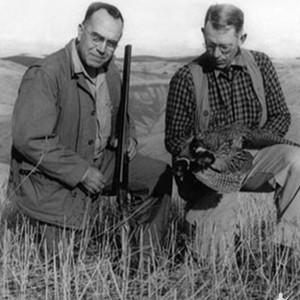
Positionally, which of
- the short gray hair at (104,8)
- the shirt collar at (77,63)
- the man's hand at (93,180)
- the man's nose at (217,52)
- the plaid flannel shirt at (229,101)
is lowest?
the man's hand at (93,180)

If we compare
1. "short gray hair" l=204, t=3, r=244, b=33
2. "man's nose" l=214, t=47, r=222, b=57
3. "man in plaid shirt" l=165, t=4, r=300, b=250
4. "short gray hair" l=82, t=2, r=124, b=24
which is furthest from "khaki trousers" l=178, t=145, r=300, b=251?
"short gray hair" l=82, t=2, r=124, b=24

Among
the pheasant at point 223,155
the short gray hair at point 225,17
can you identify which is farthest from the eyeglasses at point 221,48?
the pheasant at point 223,155

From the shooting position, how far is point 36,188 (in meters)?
4.59

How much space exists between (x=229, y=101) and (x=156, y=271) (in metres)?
1.19

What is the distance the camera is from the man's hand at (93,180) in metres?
4.55

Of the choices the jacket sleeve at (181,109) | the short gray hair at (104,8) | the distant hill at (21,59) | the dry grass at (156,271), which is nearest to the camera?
the dry grass at (156,271)

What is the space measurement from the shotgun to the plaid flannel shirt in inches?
11.6

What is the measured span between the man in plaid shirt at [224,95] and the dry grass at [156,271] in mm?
318

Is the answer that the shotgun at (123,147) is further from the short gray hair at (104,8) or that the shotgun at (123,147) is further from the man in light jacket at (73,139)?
the short gray hair at (104,8)

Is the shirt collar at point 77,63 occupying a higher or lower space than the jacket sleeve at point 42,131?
higher

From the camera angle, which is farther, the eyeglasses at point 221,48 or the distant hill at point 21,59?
the distant hill at point 21,59

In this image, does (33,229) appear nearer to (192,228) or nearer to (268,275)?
(192,228)

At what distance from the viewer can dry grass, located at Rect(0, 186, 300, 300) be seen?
13.4ft

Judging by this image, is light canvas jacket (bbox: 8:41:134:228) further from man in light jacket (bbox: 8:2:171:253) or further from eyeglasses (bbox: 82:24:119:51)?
eyeglasses (bbox: 82:24:119:51)
